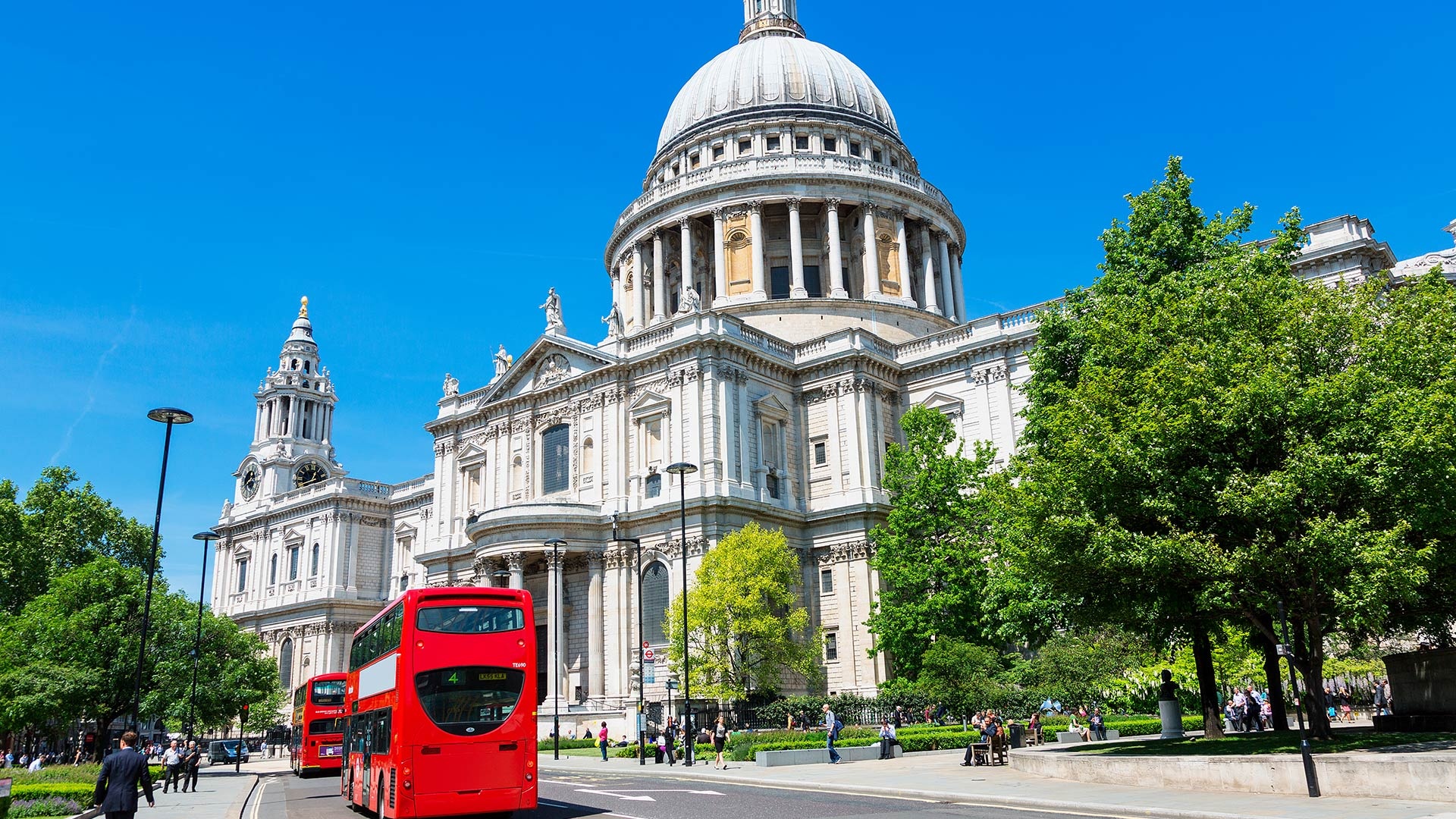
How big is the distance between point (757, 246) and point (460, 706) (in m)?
50.3

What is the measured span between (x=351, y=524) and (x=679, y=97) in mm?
39193

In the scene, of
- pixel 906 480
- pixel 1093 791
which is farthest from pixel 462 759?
pixel 906 480

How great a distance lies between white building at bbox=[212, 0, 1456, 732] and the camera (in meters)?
50.2

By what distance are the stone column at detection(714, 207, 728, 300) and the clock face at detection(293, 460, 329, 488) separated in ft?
137

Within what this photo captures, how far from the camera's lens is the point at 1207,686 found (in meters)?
28.8

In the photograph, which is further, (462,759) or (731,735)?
(731,735)

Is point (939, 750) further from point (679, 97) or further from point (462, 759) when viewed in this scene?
point (679, 97)

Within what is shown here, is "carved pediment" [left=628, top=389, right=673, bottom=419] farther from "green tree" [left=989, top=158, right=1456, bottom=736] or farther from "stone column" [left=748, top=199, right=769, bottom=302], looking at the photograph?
"green tree" [left=989, top=158, right=1456, bottom=736]

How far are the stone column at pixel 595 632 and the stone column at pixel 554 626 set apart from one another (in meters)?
1.32

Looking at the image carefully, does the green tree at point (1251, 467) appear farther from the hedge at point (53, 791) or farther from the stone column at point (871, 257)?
the stone column at point (871, 257)

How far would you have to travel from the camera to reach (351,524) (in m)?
78.8

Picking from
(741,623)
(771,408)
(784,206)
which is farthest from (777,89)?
(741,623)

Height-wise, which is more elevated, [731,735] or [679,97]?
[679,97]

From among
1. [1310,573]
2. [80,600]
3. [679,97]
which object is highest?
[679,97]
